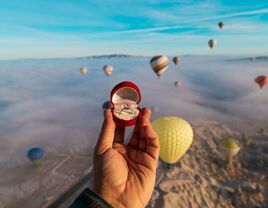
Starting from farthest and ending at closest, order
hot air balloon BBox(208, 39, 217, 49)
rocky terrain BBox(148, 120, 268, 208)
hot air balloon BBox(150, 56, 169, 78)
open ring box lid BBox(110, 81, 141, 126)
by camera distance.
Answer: hot air balloon BBox(208, 39, 217, 49), hot air balloon BBox(150, 56, 169, 78), rocky terrain BBox(148, 120, 268, 208), open ring box lid BBox(110, 81, 141, 126)

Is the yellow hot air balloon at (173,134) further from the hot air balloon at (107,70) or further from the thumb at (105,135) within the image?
the hot air balloon at (107,70)

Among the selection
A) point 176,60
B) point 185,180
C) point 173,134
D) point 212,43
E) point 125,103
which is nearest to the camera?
point 125,103

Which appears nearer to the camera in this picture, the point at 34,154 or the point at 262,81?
the point at 34,154

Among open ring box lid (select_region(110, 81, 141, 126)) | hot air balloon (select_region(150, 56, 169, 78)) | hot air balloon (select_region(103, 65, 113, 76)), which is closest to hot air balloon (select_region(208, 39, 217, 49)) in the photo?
hot air balloon (select_region(103, 65, 113, 76))

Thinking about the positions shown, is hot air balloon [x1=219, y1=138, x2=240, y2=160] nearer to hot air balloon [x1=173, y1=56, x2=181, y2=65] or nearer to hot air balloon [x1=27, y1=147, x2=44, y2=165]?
hot air balloon [x1=27, y1=147, x2=44, y2=165]

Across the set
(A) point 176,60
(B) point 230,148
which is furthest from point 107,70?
(B) point 230,148

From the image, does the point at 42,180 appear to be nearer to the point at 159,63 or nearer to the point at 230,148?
the point at 159,63
